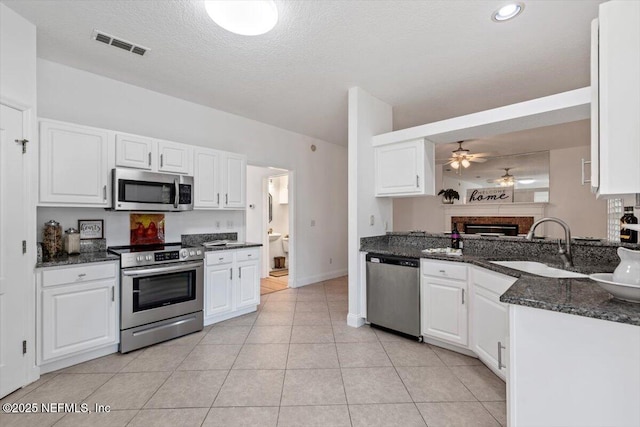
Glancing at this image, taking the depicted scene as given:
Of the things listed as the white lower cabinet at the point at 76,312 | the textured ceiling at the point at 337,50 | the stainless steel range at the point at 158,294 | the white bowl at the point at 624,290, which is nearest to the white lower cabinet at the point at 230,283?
the stainless steel range at the point at 158,294

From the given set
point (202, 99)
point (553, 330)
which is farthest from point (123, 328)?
point (553, 330)

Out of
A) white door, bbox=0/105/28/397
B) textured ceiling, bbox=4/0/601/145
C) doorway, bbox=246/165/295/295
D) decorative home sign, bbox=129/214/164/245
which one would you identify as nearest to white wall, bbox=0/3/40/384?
white door, bbox=0/105/28/397

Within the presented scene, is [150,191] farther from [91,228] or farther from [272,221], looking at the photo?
[272,221]

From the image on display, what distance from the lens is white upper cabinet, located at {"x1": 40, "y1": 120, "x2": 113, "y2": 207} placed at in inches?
96.7

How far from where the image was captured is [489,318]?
2297mm

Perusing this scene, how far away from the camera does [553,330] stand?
1.17 meters

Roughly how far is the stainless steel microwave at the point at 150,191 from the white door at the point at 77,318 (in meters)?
0.78

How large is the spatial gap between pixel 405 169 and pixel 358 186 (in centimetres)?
56

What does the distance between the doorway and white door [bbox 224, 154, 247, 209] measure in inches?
37.4

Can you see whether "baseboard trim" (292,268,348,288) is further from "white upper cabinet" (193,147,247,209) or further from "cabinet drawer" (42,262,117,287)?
"cabinet drawer" (42,262,117,287)

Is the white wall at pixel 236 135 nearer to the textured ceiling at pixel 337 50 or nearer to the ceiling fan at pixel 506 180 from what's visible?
the textured ceiling at pixel 337 50

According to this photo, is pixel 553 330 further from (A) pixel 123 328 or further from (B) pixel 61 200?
(B) pixel 61 200

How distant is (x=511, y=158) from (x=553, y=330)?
6.52 metres

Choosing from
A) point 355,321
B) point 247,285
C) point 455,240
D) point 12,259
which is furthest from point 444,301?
point 12,259
